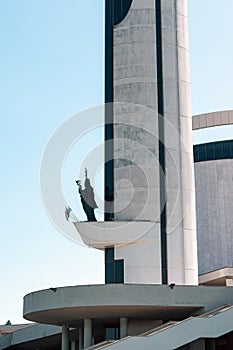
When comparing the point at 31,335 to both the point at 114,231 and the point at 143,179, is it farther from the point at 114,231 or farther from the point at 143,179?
the point at 143,179

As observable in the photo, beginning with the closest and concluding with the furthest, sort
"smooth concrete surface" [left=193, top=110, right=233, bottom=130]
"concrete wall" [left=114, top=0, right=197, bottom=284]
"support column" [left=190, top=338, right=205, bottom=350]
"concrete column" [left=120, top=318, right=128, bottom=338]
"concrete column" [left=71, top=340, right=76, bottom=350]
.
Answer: "support column" [left=190, top=338, right=205, bottom=350], "concrete column" [left=120, top=318, right=128, bottom=338], "concrete wall" [left=114, top=0, right=197, bottom=284], "concrete column" [left=71, top=340, right=76, bottom=350], "smooth concrete surface" [left=193, top=110, right=233, bottom=130]

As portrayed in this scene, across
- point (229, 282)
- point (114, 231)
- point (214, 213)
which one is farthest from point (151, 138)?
point (214, 213)

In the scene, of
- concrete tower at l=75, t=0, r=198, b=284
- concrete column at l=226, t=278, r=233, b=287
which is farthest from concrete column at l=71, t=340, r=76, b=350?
concrete column at l=226, t=278, r=233, b=287

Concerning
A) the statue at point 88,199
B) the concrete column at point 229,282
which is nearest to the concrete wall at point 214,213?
the concrete column at point 229,282

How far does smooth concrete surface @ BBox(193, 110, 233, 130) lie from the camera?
159 ft

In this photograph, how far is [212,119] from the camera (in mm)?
48875

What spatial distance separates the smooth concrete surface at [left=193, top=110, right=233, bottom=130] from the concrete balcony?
2086 cm

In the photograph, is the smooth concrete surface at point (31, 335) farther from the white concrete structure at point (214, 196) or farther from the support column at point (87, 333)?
the white concrete structure at point (214, 196)

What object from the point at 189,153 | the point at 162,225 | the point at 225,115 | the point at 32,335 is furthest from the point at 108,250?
the point at 225,115

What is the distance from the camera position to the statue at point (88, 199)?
30.2 metres

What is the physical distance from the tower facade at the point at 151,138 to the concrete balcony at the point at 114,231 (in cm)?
11

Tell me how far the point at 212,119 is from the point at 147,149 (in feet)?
63.4

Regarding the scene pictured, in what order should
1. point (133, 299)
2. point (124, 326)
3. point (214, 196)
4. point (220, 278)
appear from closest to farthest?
point (133, 299)
point (124, 326)
point (220, 278)
point (214, 196)

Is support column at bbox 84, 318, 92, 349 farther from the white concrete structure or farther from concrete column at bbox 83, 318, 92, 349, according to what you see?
the white concrete structure
